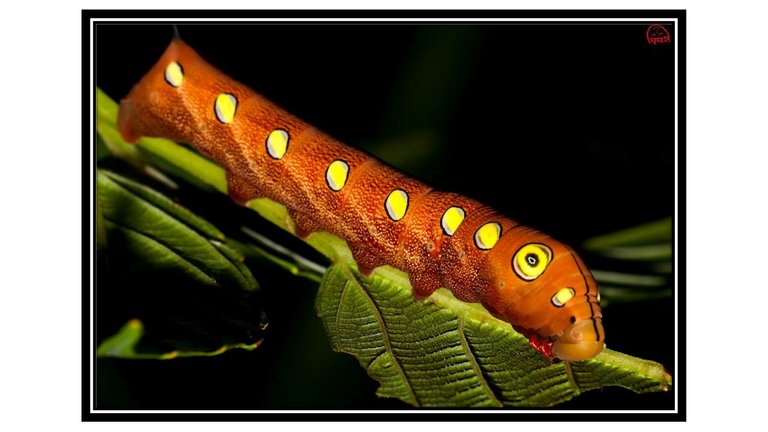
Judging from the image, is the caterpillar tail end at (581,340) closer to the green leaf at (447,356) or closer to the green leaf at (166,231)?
the green leaf at (447,356)

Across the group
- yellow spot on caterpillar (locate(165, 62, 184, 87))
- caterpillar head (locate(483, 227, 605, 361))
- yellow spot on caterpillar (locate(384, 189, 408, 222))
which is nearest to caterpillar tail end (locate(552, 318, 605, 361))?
caterpillar head (locate(483, 227, 605, 361))

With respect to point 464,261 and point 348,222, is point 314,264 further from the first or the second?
point 464,261

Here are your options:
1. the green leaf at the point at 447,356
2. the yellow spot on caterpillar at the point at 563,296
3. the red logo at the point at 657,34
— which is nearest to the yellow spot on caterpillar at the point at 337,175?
the green leaf at the point at 447,356

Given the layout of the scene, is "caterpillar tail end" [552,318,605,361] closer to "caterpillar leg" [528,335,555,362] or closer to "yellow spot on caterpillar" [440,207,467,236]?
"caterpillar leg" [528,335,555,362]

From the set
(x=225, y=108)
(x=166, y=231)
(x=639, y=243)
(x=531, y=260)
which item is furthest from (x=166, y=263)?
(x=639, y=243)

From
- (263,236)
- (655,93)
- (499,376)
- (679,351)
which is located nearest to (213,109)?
(263,236)
